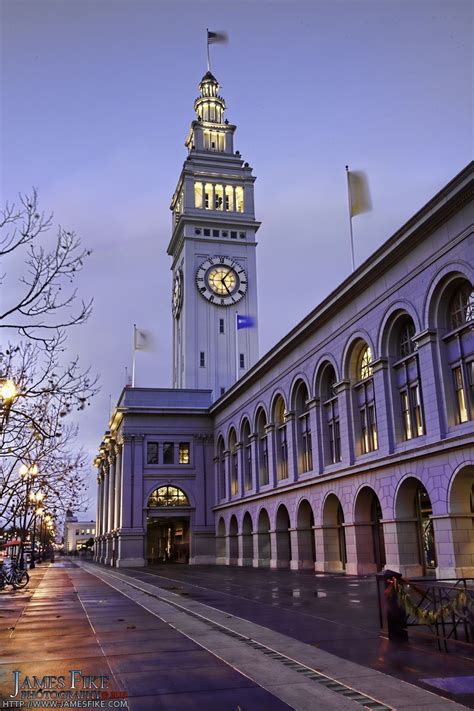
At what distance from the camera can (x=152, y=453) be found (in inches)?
2825

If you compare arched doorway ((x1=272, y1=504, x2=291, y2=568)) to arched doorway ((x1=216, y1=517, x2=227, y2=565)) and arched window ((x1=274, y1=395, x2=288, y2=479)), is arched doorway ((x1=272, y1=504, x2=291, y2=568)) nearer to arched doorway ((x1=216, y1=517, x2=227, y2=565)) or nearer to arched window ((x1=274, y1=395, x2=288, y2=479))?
arched window ((x1=274, y1=395, x2=288, y2=479))

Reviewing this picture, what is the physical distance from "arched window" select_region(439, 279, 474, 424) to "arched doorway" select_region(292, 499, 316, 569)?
18323 mm

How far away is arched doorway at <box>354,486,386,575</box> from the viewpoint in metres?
35.5

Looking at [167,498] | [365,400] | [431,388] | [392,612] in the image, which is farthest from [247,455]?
[392,612]

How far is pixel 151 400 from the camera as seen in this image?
241ft

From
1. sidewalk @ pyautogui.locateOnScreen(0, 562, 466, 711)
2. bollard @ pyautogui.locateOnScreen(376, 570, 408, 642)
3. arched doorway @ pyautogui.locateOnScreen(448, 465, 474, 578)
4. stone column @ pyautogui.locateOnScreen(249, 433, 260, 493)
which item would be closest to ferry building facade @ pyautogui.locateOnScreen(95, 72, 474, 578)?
arched doorway @ pyautogui.locateOnScreen(448, 465, 474, 578)

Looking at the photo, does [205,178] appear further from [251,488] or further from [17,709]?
[17,709]

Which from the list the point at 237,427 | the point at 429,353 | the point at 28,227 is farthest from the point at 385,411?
the point at 237,427

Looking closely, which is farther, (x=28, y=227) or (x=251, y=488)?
(x=251, y=488)

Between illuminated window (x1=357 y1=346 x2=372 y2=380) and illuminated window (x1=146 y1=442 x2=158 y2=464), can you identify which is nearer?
illuminated window (x1=357 y1=346 x2=372 y2=380)

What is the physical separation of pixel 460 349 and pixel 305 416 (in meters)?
18.3

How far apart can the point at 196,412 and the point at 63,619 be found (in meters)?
53.4

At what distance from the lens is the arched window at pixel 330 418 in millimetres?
40562

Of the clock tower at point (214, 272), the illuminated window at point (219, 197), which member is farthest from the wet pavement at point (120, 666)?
the illuminated window at point (219, 197)
